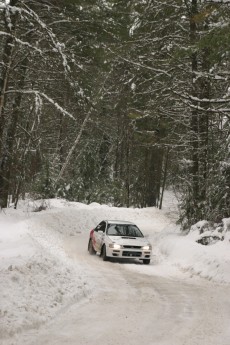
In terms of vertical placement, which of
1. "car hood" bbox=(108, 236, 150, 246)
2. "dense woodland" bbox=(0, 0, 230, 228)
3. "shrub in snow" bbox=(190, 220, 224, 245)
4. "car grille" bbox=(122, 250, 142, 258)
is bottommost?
"car grille" bbox=(122, 250, 142, 258)

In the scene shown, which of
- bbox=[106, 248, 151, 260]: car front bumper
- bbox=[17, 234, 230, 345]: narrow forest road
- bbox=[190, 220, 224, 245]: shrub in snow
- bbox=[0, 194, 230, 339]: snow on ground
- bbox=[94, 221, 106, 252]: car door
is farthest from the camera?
bbox=[94, 221, 106, 252]: car door

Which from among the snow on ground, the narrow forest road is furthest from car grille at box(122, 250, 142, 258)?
the narrow forest road

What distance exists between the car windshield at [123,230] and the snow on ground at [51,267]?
121 cm

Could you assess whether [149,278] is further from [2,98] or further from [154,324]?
[2,98]

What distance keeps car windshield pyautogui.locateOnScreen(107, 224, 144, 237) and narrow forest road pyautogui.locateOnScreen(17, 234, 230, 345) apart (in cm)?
418

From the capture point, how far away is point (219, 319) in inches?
321

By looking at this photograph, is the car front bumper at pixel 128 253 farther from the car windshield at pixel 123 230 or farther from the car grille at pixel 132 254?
the car windshield at pixel 123 230

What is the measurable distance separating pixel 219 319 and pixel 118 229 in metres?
8.97

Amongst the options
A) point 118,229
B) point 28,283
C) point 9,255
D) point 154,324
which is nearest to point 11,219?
point 118,229

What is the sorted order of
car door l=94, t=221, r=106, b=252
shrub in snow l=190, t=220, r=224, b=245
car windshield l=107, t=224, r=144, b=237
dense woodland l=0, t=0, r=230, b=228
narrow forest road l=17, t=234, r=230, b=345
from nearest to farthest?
1. narrow forest road l=17, t=234, r=230, b=345
2. dense woodland l=0, t=0, r=230, b=228
3. shrub in snow l=190, t=220, r=224, b=245
4. car door l=94, t=221, r=106, b=252
5. car windshield l=107, t=224, r=144, b=237

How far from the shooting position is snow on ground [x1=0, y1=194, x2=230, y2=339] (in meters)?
7.57

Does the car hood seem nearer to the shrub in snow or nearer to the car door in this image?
the car door

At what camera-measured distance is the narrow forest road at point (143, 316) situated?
675 centimetres

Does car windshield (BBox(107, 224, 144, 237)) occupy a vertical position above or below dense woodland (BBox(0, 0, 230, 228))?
below
